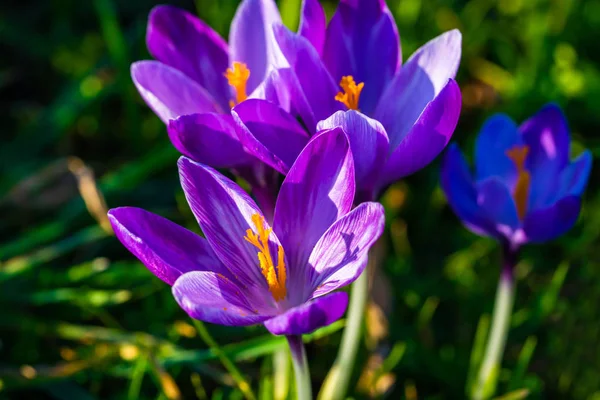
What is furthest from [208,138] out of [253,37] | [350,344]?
[350,344]

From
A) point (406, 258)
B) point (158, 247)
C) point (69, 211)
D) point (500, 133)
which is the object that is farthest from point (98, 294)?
point (500, 133)

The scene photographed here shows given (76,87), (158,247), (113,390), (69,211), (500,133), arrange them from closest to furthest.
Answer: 1. (158,247)
2. (500,133)
3. (113,390)
4. (69,211)
5. (76,87)

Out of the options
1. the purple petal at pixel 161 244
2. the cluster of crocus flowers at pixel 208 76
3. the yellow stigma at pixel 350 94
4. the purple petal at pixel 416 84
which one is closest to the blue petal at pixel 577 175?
the purple petal at pixel 416 84

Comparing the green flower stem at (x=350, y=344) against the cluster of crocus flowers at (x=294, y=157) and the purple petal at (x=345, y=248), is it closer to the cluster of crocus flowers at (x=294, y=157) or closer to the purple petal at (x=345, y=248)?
the cluster of crocus flowers at (x=294, y=157)

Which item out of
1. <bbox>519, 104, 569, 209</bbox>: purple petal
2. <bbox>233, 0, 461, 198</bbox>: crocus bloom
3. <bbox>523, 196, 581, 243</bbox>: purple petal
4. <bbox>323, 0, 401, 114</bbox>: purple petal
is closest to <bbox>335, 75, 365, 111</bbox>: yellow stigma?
<bbox>233, 0, 461, 198</bbox>: crocus bloom

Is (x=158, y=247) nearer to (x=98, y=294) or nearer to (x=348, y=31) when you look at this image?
(x=348, y=31)

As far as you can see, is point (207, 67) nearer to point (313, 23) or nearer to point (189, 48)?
point (189, 48)

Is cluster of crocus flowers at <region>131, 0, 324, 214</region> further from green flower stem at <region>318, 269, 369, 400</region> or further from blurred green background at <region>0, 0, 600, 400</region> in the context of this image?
blurred green background at <region>0, 0, 600, 400</region>
